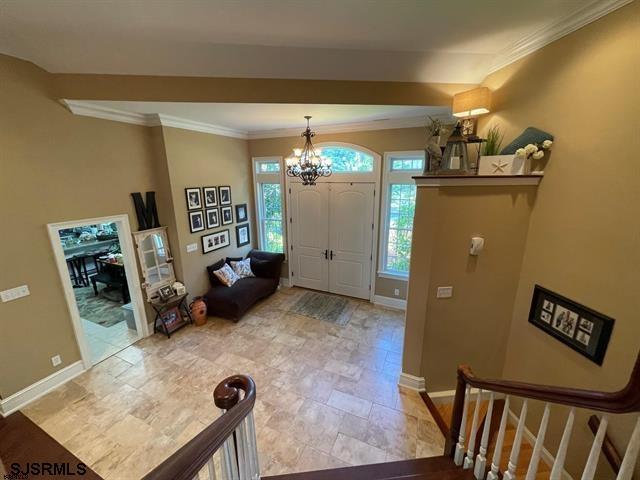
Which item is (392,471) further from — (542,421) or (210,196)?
(210,196)

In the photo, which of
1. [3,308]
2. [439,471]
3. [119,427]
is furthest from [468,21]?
[3,308]

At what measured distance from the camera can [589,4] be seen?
1.71 metres

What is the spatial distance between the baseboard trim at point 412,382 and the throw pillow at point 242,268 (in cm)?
345

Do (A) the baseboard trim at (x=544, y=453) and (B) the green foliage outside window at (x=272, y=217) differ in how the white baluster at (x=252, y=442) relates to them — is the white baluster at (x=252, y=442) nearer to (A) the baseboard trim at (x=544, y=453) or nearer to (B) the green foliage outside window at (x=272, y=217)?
(A) the baseboard trim at (x=544, y=453)

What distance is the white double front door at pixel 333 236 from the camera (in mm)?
4840

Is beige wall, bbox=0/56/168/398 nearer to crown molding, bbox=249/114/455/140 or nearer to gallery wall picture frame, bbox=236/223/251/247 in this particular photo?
gallery wall picture frame, bbox=236/223/251/247

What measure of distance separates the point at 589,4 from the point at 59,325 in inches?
230

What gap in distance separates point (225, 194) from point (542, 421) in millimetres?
5168

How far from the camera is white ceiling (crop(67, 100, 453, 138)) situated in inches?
128

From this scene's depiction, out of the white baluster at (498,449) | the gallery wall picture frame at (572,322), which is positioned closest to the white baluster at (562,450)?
the white baluster at (498,449)

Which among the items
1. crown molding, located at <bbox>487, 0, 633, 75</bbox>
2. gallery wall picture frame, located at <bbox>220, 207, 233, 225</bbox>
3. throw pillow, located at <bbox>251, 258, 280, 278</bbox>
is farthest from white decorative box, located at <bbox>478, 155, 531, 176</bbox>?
gallery wall picture frame, located at <bbox>220, 207, 233, 225</bbox>

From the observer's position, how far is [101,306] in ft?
16.6

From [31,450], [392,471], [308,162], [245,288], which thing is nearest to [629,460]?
[392,471]

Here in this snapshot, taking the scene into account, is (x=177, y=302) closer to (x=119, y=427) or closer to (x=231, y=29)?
(x=119, y=427)
